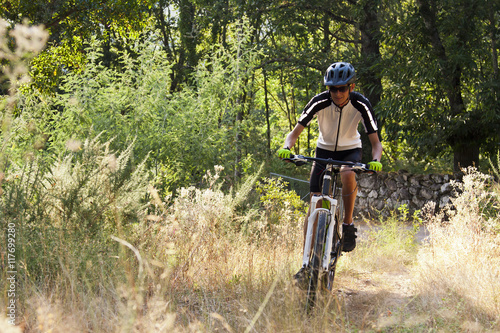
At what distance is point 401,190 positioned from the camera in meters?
14.0

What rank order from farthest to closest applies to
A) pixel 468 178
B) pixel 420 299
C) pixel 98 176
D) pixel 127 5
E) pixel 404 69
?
pixel 404 69, pixel 127 5, pixel 468 178, pixel 98 176, pixel 420 299

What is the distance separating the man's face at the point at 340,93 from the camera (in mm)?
4373

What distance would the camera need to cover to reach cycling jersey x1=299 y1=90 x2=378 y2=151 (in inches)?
177

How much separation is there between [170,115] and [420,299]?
5259 millimetres

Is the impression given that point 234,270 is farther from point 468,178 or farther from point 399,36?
point 399,36

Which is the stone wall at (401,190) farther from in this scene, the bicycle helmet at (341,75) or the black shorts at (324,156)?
the bicycle helmet at (341,75)

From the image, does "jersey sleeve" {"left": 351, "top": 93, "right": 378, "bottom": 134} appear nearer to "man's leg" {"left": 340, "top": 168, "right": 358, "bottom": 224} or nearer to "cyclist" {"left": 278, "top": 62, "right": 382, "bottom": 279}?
"cyclist" {"left": 278, "top": 62, "right": 382, "bottom": 279}

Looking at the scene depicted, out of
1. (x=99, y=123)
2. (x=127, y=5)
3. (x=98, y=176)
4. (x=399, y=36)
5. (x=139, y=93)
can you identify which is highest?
(x=399, y=36)

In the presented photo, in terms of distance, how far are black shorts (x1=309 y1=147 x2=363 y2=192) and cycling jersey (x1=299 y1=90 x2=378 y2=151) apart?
4cm

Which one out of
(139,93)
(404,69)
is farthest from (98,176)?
(404,69)

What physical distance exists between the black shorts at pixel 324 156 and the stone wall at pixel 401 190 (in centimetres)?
844

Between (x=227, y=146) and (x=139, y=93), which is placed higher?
(x=139, y=93)

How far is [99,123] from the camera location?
7.39m

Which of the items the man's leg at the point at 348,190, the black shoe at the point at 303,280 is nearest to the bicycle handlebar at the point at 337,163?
the man's leg at the point at 348,190
